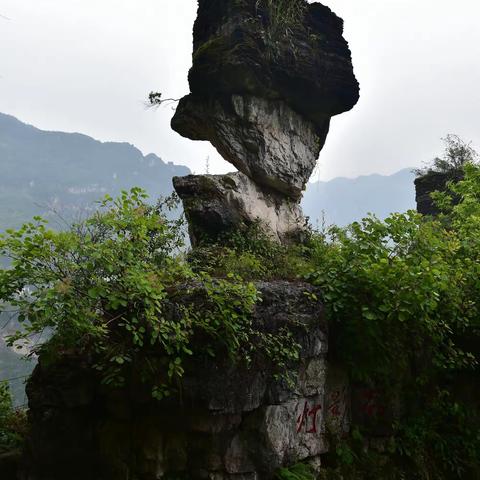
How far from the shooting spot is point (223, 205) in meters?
8.74

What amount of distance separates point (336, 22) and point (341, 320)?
7339mm

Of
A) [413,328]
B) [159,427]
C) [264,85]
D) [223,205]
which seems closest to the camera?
[159,427]

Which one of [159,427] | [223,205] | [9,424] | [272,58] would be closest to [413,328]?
[159,427]

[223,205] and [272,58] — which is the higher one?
[272,58]

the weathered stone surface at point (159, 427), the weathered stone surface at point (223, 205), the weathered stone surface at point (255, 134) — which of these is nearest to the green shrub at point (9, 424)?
the weathered stone surface at point (159, 427)

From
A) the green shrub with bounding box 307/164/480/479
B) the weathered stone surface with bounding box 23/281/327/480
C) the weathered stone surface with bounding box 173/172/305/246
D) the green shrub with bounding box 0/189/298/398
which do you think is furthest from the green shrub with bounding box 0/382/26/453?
the green shrub with bounding box 307/164/480/479

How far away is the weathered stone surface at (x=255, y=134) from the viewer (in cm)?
964

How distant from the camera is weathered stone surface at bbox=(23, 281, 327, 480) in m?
5.33

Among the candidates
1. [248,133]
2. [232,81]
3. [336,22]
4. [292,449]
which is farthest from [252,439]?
[336,22]

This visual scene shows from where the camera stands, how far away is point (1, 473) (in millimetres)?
6371

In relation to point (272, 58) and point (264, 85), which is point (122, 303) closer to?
point (264, 85)

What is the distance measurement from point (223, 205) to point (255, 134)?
1.93 meters

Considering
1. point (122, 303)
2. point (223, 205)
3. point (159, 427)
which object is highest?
point (223, 205)

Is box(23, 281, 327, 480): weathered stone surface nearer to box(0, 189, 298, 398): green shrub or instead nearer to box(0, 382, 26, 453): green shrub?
box(0, 189, 298, 398): green shrub
